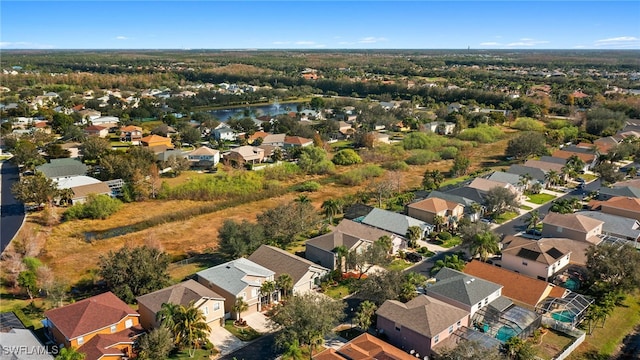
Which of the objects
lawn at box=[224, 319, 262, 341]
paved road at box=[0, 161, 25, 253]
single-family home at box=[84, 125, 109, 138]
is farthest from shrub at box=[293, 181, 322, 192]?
single-family home at box=[84, 125, 109, 138]

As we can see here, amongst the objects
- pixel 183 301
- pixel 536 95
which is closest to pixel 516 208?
pixel 183 301

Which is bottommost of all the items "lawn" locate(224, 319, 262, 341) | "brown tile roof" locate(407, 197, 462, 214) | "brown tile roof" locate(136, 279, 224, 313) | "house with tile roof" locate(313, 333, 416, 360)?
"lawn" locate(224, 319, 262, 341)

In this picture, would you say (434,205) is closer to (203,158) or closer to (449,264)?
(449,264)

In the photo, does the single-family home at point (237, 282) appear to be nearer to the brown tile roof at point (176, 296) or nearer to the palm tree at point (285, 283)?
the brown tile roof at point (176, 296)

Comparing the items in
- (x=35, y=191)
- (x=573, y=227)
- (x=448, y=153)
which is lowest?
(x=448, y=153)

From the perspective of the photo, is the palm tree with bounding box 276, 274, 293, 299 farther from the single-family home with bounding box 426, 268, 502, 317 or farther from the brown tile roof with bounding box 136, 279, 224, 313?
the single-family home with bounding box 426, 268, 502, 317

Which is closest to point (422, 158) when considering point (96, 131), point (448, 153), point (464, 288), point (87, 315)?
point (448, 153)
